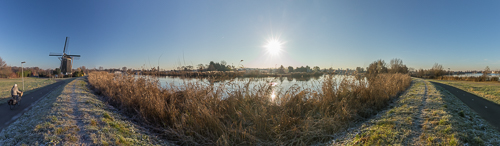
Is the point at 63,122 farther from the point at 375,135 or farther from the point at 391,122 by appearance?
the point at 391,122

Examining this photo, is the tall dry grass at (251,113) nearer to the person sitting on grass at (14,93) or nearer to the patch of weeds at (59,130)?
the patch of weeds at (59,130)

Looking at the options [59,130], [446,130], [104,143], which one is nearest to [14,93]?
[59,130]

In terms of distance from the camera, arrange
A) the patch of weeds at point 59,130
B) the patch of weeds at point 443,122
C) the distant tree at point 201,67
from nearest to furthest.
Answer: the patch of weeds at point 59,130, the patch of weeds at point 443,122, the distant tree at point 201,67

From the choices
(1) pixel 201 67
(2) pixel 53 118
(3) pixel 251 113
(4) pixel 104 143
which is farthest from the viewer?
(1) pixel 201 67

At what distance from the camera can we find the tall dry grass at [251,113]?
150 inches

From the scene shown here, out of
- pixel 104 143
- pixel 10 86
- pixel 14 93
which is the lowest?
pixel 10 86

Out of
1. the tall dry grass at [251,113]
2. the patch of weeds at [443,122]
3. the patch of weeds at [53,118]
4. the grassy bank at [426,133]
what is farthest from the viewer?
the tall dry grass at [251,113]

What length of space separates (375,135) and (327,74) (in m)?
4.02

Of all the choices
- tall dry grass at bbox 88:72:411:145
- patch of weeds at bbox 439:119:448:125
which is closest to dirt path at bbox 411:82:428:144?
patch of weeds at bbox 439:119:448:125

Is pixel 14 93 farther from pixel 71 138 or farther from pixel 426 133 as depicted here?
pixel 426 133

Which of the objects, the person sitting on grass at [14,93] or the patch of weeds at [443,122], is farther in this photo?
the person sitting on grass at [14,93]

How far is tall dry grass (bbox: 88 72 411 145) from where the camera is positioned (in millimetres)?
3818

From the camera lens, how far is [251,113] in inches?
161

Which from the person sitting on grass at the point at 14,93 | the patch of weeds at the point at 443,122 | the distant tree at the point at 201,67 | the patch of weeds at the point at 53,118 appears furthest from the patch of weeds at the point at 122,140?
the person sitting on grass at the point at 14,93
